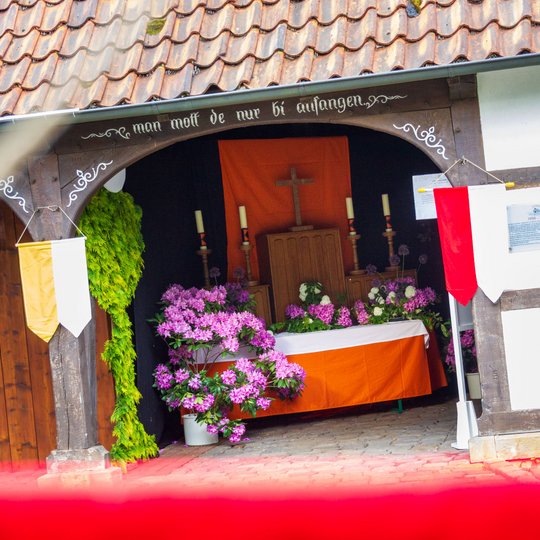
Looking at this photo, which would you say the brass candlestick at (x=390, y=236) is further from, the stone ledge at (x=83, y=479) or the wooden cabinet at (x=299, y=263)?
the stone ledge at (x=83, y=479)

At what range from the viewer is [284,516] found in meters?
2.88

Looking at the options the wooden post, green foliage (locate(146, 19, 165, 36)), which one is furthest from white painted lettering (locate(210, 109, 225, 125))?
the wooden post

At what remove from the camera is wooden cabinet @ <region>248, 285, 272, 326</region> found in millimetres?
10172

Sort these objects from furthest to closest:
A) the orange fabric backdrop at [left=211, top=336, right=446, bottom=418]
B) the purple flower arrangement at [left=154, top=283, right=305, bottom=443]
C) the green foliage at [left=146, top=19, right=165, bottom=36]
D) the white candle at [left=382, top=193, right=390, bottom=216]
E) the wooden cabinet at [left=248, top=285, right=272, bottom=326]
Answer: the white candle at [left=382, top=193, right=390, bottom=216] < the wooden cabinet at [left=248, top=285, right=272, bottom=326] < the orange fabric backdrop at [left=211, top=336, right=446, bottom=418] < the purple flower arrangement at [left=154, top=283, right=305, bottom=443] < the green foliage at [left=146, top=19, right=165, bottom=36]

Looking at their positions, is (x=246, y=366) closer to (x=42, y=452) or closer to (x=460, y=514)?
(x=42, y=452)

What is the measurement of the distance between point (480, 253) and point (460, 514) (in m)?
4.37

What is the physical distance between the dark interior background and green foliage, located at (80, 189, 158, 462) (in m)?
0.43

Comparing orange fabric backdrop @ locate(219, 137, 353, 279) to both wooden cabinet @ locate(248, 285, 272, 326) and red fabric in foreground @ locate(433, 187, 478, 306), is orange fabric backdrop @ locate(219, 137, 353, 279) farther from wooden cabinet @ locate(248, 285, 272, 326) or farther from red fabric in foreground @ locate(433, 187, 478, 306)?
red fabric in foreground @ locate(433, 187, 478, 306)

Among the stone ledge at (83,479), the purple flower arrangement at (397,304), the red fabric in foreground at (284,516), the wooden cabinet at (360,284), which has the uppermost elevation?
the wooden cabinet at (360,284)

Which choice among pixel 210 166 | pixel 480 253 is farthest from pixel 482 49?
pixel 210 166

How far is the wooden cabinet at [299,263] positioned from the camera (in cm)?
1032

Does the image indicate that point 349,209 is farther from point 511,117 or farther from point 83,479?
point 83,479

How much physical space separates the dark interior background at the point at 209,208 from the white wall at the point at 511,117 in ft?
11.5

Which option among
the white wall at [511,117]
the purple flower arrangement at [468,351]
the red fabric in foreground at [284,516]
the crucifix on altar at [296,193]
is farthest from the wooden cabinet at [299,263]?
the red fabric in foreground at [284,516]
